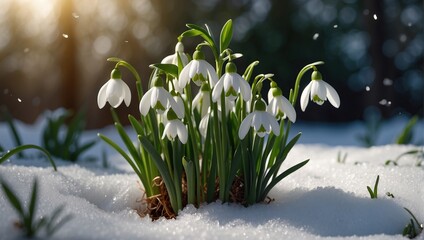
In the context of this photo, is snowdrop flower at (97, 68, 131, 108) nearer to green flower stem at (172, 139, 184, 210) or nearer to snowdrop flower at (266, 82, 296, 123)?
green flower stem at (172, 139, 184, 210)

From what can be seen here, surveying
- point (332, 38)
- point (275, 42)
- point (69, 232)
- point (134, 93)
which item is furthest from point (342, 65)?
point (69, 232)

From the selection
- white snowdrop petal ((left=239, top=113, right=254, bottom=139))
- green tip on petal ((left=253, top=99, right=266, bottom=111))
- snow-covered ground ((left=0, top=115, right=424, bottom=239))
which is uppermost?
green tip on petal ((left=253, top=99, right=266, bottom=111))

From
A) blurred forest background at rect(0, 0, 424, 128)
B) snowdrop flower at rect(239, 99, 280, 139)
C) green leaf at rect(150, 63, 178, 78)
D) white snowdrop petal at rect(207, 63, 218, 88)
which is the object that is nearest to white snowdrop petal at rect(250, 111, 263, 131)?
snowdrop flower at rect(239, 99, 280, 139)

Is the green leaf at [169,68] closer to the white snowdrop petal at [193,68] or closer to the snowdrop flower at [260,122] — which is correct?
the white snowdrop petal at [193,68]

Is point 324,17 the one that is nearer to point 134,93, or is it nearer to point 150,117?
point 134,93

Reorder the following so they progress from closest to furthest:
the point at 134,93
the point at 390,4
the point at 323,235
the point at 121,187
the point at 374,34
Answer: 1. the point at 323,235
2. the point at 121,187
3. the point at 374,34
4. the point at 390,4
5. the point at 134,93

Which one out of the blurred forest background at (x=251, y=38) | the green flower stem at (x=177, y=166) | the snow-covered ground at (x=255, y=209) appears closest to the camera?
the snow-covered ground at (x=255, y=209)

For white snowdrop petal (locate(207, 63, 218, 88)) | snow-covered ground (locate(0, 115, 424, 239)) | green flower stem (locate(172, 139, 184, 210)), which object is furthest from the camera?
green flower stem (locate(172, 139, 184, 210))

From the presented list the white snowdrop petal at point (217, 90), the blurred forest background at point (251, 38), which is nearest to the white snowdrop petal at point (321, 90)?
the white snowdrop petal at point (217, 90)
